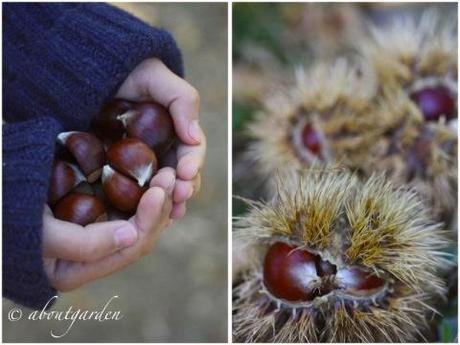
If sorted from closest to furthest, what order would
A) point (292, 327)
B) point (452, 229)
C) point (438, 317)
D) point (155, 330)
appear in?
point (292, 327) < point (438, 317) < point (452, 229) < point (155, 330)

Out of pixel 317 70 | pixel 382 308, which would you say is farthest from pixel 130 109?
pixel 382 308

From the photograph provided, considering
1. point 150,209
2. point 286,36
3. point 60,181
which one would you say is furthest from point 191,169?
point 286,36

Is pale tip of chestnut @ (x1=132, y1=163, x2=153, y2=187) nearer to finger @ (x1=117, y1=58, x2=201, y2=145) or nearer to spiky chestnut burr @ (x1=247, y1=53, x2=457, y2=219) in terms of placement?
finger @ (x1=117, y1=58, x2=201, y2=145)

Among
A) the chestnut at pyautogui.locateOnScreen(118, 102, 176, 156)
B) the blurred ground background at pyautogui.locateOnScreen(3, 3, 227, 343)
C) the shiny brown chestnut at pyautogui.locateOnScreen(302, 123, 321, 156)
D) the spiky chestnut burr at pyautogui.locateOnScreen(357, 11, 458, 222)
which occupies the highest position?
the spiky chestnut burr at pyautogui.locateOnScreen(357, 11, 458, 222)

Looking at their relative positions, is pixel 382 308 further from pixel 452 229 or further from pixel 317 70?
pixel 317 70

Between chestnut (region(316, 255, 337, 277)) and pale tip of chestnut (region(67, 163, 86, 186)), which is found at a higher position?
chestnut (region(316, 255, 337, 277))

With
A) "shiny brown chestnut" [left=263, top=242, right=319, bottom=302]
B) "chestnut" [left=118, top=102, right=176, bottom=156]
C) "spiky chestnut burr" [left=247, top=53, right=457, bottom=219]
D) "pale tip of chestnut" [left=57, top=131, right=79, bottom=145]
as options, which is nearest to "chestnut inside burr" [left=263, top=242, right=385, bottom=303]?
"shiny brown chestnut" [left=263, top=242, right=319, bottom=302]

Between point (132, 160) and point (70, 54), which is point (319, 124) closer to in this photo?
point (132, 160)
